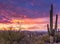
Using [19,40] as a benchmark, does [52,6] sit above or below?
above

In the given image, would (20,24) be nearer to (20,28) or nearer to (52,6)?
(20,28)

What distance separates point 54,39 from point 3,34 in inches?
477

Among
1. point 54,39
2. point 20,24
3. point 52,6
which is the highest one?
point 52,6

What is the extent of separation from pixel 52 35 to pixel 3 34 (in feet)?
42.6

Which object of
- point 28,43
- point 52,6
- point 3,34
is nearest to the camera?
point 28,43

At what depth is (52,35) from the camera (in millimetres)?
25828

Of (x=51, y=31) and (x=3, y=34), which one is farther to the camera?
(x=51, y=31)

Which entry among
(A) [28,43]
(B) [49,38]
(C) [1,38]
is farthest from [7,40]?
(B) [49,38]

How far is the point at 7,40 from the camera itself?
12.9m

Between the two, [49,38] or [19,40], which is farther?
[49,38]

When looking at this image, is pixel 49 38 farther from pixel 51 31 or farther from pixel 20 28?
pixel 20 28

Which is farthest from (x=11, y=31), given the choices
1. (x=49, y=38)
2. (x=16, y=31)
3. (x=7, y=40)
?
(x=49, y=38)

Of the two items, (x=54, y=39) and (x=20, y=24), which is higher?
(x=20, y=24)

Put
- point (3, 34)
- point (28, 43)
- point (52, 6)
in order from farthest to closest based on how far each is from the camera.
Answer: point (52, 6)
point (3, 34)
point (28, 43)
